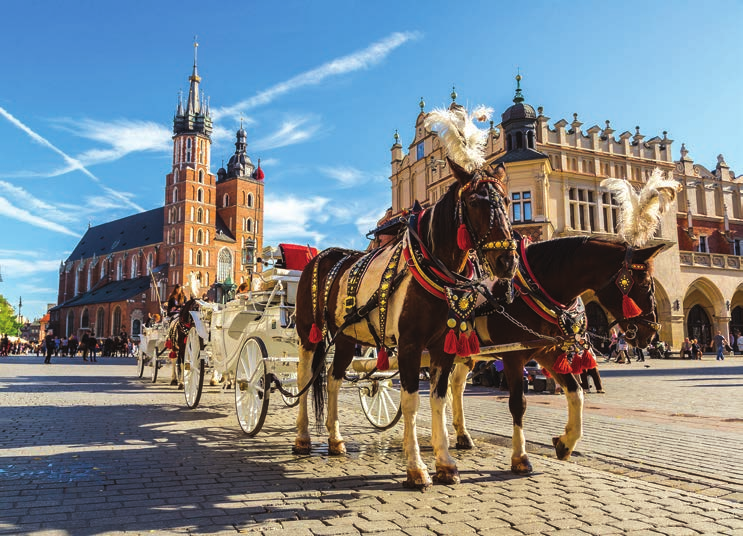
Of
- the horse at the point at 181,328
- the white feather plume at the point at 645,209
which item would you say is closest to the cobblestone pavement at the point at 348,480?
the white feather plume at the point at 645,209

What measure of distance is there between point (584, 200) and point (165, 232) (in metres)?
67.2

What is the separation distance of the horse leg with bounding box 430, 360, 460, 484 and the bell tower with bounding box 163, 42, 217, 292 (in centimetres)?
7942

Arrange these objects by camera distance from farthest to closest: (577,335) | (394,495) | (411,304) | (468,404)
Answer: (468,404) < (577,335) < (411,304) < (394,495)

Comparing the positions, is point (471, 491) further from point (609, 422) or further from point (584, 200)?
point (584, 200)

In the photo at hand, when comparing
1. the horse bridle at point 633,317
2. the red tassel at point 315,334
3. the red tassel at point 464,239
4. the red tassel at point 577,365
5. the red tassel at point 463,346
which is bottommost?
the red tassel at point 577,365

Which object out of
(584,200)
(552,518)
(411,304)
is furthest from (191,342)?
(584,200)

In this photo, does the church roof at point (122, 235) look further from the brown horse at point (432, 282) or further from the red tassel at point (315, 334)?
the brown horse at point (432, 282)

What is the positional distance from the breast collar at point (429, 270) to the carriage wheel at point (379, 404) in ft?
9.93

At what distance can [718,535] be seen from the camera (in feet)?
10.6

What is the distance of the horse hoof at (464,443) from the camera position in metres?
6.12

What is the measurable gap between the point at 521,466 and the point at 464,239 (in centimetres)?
208

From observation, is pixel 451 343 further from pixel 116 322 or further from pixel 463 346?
pixel 116 322

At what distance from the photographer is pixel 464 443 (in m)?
6.13

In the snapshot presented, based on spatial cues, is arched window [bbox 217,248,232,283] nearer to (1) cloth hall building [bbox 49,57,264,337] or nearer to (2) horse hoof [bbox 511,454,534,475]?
(1) cloth hall building [bbox 49,57,264,337]
